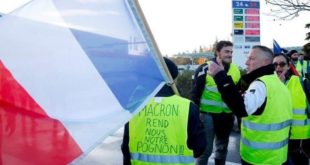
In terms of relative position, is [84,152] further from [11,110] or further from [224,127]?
[224,127]

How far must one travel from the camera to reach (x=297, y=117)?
5.07 meters

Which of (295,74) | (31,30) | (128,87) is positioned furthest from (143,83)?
(295,74)

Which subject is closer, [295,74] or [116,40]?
[116,40]

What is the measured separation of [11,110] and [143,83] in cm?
76

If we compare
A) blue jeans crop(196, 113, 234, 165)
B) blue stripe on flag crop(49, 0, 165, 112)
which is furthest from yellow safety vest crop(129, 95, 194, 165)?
blue jeans crop(196, 113, 234, 165)

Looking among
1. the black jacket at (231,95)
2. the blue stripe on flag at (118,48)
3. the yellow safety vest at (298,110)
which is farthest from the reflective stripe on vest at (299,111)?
the blue stripe on flag at (118,48)

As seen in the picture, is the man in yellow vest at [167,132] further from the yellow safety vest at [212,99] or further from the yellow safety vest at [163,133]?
the yellow safety vest at [212,99]

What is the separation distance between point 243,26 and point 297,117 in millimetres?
11818

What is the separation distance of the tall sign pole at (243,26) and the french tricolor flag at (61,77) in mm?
14036

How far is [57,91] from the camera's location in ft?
7.72

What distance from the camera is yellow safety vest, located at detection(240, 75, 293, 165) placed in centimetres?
373

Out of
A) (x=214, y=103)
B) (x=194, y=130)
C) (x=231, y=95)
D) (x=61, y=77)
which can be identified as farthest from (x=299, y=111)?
(x=61, y=77)

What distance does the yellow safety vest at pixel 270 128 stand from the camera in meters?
3.73

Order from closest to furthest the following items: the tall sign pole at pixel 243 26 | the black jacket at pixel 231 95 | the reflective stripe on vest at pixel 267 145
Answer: the black jacket at pixel 231 95, the reflective stripe on vest at pixel 267 145, the tall sign pole at pixel 243 26
